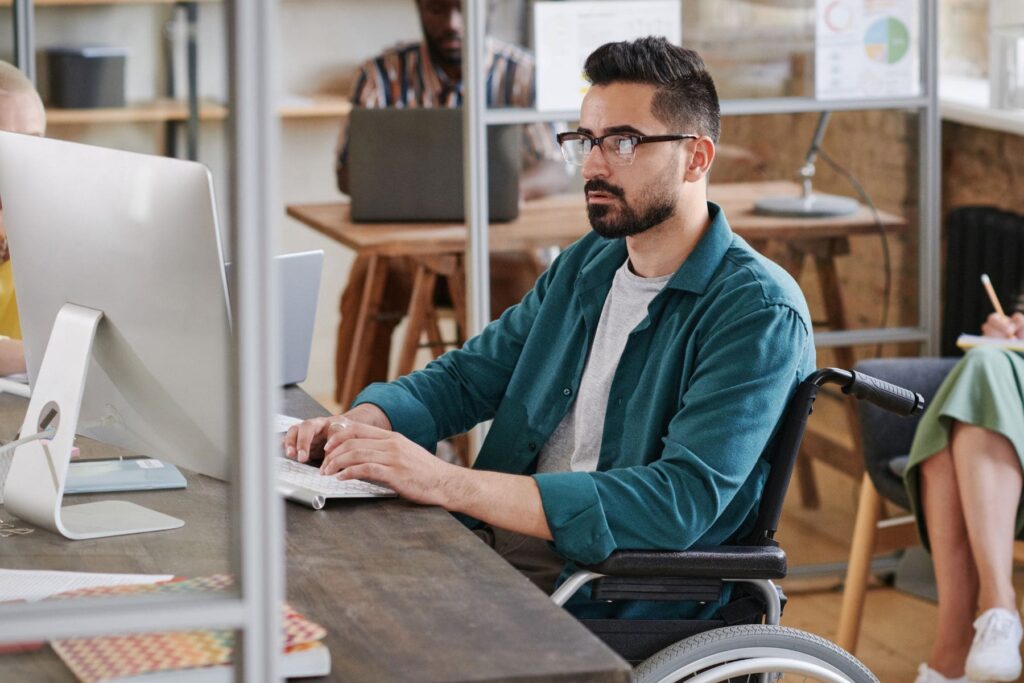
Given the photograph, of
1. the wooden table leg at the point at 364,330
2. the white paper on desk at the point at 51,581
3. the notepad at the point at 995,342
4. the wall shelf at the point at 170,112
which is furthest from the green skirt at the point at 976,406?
the wall shelf at the point at 170,112

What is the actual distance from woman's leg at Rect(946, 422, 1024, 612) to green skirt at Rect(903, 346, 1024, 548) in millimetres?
28

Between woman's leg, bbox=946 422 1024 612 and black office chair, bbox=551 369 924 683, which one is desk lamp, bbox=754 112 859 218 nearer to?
woman's leg, bbox=946 422 1024 612

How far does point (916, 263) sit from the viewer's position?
11.8ft

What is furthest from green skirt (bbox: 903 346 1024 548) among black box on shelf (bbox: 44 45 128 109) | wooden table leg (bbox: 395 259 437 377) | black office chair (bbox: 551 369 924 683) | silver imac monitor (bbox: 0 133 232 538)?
black box on shelf (bbox: 44 45 128 109)

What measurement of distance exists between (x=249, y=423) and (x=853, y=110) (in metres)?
2.77

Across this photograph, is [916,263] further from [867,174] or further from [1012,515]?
[1012,515]

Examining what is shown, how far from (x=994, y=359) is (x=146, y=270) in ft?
6.09

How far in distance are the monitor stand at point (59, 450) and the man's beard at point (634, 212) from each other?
2.24 feet

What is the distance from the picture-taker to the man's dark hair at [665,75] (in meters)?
1.91

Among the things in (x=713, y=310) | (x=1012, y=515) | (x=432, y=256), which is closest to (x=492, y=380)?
(x=713, y=310)

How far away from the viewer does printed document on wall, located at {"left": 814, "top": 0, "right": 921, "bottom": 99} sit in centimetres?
A: 341

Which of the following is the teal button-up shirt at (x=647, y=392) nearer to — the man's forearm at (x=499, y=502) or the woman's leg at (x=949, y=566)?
the man's forearm at (x=499, y=502)

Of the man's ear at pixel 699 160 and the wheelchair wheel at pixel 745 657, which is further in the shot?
the man's ear at pixel 699 160

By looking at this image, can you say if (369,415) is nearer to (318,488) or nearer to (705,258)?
(318,488)
